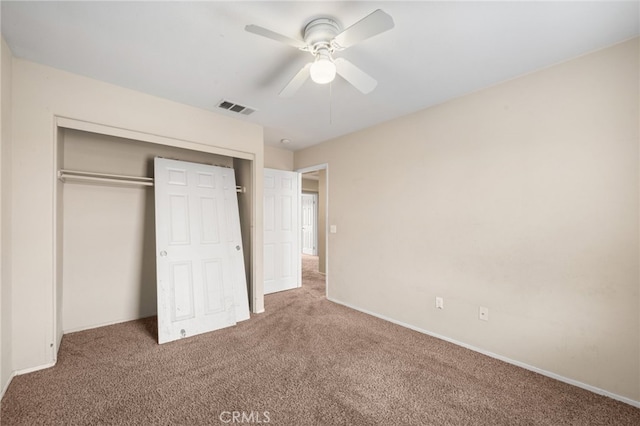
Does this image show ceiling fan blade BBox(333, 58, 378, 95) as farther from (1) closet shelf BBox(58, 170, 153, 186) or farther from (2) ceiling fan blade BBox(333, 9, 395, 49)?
(1) closet shelf BBox(58, 170, 153, 186)

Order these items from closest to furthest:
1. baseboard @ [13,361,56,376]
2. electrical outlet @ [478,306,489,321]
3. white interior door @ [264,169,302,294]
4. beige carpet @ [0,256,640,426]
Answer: beige carpet @ [0,256,640,426]
baseboard @ [13,361,56,376]
electrical outlet @ [478,306,489,321]
white interior door @ [264,169,302,294]

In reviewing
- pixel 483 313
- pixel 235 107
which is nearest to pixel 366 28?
pixel 235 107

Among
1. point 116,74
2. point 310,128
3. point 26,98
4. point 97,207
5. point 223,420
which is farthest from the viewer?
point 310,128

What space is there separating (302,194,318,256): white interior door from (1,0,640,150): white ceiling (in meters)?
6.14

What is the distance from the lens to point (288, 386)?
2035 millimetres

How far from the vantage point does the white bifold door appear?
287cm

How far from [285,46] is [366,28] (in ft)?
2.39

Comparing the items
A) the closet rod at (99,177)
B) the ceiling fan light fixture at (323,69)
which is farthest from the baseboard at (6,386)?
the ceiling fan light fixture at (323,69)

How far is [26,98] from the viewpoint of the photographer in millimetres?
2182

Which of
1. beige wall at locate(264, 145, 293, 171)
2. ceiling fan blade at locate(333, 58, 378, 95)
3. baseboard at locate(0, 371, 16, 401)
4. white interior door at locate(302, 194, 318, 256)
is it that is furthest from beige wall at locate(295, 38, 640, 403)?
white interior door at locate(302, 194, 318, 256)

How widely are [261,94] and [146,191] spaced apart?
6.30 feet

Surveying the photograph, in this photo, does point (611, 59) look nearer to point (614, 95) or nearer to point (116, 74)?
point (614, 95)

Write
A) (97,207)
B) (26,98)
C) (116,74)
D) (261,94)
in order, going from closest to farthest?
(26,98), (116,74), (261,94), (97,207)

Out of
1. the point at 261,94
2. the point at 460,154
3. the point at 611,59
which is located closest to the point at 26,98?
the point at 261,94
